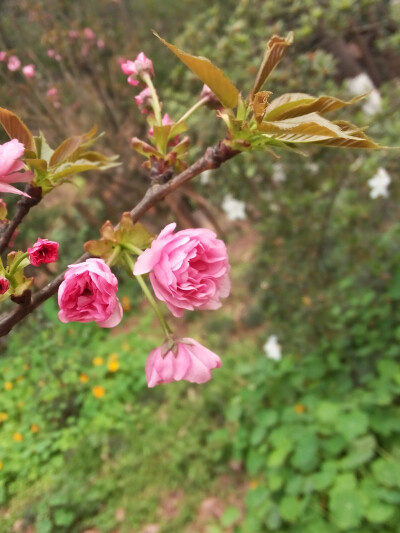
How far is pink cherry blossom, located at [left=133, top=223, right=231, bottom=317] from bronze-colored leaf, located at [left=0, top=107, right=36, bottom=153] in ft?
0.86

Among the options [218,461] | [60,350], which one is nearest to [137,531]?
[218,461]

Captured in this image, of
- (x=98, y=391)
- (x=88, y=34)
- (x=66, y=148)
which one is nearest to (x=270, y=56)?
(x=66, y=148)

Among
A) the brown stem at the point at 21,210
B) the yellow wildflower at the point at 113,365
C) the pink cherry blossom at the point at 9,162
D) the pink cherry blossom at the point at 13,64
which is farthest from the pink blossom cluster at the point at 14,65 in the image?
the pink cherry blossom at the point at 9,162

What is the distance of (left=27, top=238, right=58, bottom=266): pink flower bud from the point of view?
1.93ft

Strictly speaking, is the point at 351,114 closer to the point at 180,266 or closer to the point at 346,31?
the point at 346,31

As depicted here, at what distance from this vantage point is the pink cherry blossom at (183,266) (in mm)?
611

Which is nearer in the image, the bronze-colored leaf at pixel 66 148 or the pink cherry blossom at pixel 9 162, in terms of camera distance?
the pink cherry blossom at pixel 9 162

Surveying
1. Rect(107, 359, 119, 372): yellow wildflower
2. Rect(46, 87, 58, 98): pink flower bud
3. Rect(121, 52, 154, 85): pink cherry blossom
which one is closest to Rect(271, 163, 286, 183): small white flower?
Rect(46, 87, 58, 98): pink flower bud

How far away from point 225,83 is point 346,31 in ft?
8.69

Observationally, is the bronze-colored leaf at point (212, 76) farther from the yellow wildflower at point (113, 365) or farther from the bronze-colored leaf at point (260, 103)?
the yellow wildflower at point (113, 365)

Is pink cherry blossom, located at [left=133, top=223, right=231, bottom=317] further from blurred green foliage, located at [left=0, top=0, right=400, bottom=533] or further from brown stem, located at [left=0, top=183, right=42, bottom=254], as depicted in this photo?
blurred green foliage, located at [left=0, top=0, right=400, bottom=533]

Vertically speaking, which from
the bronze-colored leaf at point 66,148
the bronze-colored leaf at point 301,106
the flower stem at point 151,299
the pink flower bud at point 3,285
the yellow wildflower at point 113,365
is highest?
the bronze-colored leaf at point 66,148

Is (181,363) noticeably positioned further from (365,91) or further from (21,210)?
(365,91)

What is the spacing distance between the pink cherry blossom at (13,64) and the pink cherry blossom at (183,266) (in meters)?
1.78
